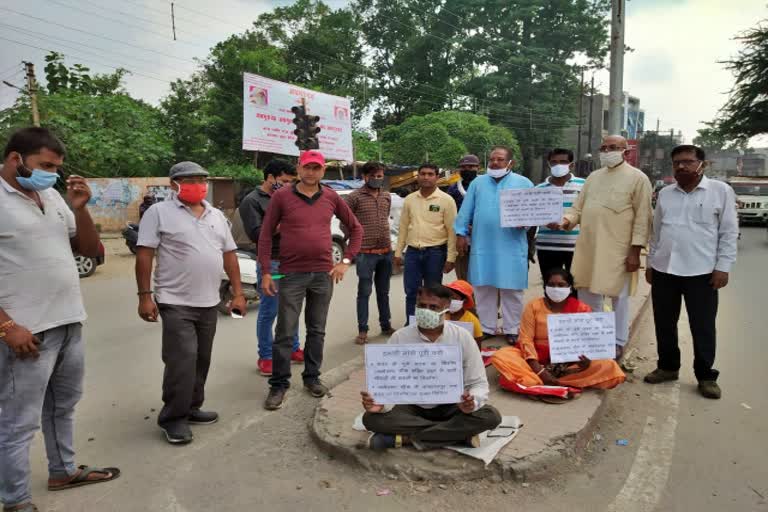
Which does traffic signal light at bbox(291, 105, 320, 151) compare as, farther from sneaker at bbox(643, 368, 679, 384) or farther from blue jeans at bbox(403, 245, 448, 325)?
sneaker at bbox(643, 368, 679, 384)

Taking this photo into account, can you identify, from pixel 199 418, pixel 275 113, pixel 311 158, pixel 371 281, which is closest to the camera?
pixel 199 418

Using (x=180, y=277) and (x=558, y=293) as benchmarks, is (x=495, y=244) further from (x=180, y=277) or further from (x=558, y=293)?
(x=180, y=277)

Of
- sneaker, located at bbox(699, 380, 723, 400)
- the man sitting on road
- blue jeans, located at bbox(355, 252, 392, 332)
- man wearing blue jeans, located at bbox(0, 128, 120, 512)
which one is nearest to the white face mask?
the man sitting on road

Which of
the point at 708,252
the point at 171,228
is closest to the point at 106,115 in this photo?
the point at 171,228

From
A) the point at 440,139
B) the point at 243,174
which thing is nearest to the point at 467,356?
the point at 243,174

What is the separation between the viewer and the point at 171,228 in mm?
3578

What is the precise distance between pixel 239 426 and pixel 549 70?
150 ft

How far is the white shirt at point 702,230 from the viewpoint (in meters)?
4.29

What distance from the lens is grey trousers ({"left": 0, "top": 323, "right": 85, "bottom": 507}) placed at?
107 inches

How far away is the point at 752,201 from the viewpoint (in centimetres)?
2152

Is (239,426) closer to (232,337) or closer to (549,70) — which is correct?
(232,337)

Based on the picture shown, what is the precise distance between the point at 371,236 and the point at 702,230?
10.1 feet

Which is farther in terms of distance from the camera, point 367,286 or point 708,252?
point 367,286

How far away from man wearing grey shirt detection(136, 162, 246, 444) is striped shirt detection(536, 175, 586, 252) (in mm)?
3178
